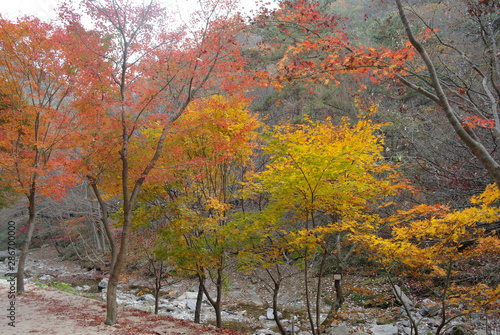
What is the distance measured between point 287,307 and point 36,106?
11.2m

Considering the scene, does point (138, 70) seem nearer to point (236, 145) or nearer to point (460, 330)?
point (236, 145)

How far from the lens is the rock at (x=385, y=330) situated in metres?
8.65

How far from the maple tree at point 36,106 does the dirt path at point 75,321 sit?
7.70 ft

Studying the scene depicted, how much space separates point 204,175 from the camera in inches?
367

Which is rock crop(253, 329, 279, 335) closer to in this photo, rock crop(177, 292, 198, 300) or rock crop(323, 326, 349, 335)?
rock crop(323, 326, 349, 335)

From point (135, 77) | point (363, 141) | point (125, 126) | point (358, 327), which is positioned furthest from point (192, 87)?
point (358, 327)

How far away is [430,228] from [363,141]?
3.29m

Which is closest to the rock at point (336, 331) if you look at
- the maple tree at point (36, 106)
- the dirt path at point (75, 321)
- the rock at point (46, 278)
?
the dirt path at point (75, 321)

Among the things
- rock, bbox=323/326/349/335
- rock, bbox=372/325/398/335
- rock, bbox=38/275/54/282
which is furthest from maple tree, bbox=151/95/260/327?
rock, bbox=38/275/54/282

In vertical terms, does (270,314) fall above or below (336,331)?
below

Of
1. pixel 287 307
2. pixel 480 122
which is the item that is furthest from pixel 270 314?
pixel 480 122

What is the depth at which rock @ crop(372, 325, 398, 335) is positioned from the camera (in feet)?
28.4

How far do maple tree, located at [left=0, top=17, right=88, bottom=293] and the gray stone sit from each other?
30.8ft

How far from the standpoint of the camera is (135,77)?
7324 millimetres
